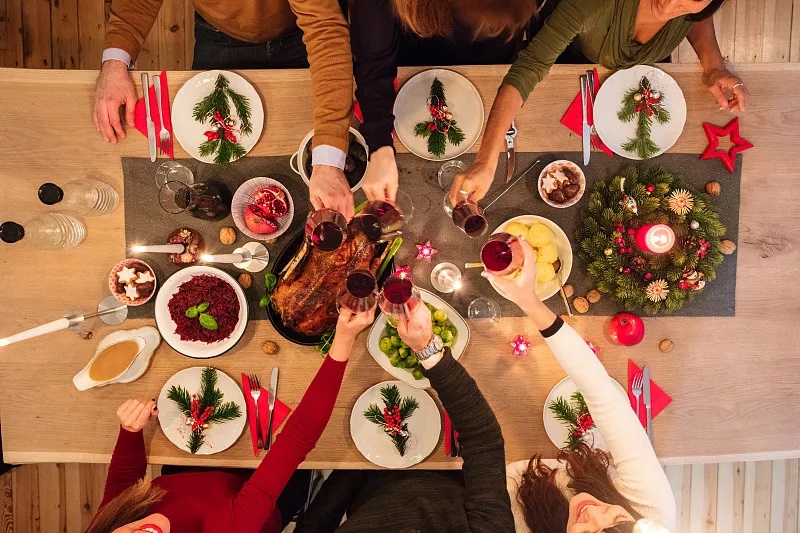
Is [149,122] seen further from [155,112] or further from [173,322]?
[173,322]

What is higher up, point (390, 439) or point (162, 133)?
point (162, 133)

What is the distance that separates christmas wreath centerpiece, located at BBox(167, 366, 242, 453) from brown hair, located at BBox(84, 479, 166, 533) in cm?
21

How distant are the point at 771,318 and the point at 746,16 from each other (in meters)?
1.92

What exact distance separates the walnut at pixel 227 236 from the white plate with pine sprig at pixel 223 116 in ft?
0.75

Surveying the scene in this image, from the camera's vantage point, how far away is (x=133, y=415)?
154 centimetres

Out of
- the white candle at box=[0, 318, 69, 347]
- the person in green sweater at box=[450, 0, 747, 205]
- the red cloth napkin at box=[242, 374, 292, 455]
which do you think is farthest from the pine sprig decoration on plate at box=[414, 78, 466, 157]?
the white candle at box=[0, 318, 69, 347]

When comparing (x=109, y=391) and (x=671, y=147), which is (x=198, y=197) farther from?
(x=671, y=147)

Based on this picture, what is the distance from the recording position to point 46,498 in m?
2.66

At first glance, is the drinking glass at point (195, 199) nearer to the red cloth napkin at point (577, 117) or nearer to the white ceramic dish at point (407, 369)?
the white ceramic dish at point (407, 369)

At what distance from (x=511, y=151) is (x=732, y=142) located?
75 centimetres

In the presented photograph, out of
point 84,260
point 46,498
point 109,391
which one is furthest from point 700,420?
point 46,498

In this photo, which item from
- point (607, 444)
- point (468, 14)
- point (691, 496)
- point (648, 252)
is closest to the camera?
point (468, 14)

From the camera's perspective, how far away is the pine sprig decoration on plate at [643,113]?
1.61m

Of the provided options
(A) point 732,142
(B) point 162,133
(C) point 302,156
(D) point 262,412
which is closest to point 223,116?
(B) point 162,133
